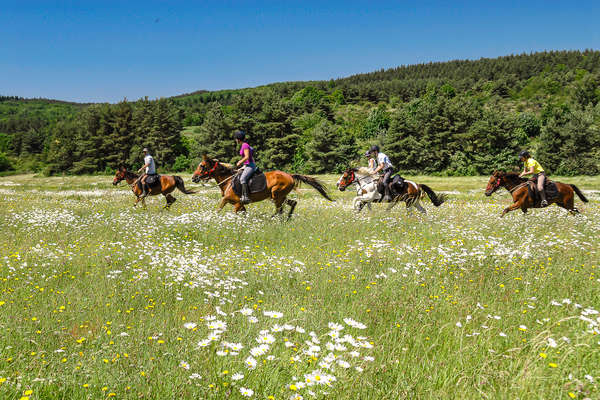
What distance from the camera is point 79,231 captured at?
378 inches

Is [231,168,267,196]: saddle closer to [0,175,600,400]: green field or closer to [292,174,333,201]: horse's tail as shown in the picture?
[292,174,333,201]: horse's tail

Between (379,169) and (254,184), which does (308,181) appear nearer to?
(254,184)

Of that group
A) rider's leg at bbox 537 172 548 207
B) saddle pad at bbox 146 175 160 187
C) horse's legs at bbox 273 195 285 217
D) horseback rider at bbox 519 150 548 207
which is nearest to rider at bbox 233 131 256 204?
horse's legs at bbox 273 195 285 217

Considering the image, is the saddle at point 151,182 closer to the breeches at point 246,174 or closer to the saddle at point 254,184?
the saddle at point 254,184

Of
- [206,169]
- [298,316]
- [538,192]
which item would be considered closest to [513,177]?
[538,192]

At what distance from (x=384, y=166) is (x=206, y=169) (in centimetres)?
695

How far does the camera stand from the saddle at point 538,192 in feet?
41.8

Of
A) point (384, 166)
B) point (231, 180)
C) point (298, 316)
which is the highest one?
point (384, 166)

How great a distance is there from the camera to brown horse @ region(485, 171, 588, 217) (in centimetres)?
1283

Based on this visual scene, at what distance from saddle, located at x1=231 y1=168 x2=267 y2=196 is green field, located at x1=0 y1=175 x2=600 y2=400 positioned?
3.31m

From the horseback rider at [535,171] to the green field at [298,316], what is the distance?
2979mm

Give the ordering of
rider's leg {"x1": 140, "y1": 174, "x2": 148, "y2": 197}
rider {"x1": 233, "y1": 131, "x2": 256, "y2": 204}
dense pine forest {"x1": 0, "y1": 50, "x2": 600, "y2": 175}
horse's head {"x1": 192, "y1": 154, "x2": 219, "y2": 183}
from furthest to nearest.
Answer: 1. dense pine forest {"x1": 0, "y1": 50, "x2": 600, "y2": 175}
2. rider's leg {"x1": 140, "y1": 174, "x2": 148, "y2": 197}
3. horse's head {"x1": 192, "y1": 154, "x2": 219, "y2": 183}
4. rider {"x1": 233, "y1": 131, "x2": 256, "y2": 204}

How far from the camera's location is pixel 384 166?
13859mm

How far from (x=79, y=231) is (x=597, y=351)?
10.9 m
